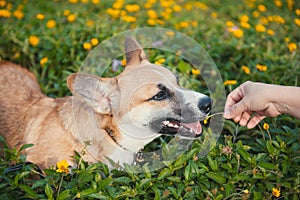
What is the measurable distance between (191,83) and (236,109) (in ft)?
4.35

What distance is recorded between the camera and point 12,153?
9.62ft

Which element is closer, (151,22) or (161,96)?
(161,96)

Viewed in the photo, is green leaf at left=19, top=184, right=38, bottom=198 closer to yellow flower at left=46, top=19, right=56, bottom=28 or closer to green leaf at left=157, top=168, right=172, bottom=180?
green leaf at left=157, top=168, right=172, bottom=180

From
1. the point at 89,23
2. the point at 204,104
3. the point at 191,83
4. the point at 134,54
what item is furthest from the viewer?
the point at 89,23

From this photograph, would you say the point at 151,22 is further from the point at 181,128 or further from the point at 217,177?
the point at 217,177

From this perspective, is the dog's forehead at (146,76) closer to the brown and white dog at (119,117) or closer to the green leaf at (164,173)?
the brown and white dog at (119,117)

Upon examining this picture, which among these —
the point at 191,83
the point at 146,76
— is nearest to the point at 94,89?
the point at 146,76

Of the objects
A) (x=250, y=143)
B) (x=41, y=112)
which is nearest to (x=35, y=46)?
(x=41, y=112)

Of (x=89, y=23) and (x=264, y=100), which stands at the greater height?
(x=264, y=100)

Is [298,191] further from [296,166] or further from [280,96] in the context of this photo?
[280,96]

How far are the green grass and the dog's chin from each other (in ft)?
0.38

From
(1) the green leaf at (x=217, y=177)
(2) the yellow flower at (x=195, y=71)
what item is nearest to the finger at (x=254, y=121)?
(1) the green leaf at (x=217, y=177)

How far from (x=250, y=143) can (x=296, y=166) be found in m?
0.46

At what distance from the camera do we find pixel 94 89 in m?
3.05
